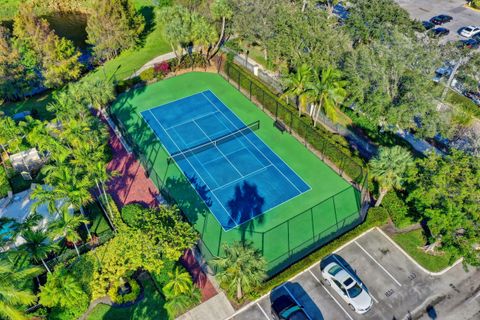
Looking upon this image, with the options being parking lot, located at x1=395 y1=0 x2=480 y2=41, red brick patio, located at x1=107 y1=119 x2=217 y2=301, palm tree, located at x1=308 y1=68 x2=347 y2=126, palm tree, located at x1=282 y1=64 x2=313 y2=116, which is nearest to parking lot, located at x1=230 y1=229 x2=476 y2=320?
red brick patio, located at x1=107 y1=119 x2=217 y2=301

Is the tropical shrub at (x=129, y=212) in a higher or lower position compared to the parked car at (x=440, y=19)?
lower

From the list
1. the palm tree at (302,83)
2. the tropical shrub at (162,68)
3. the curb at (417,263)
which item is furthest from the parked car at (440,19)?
the curb at (417,263)

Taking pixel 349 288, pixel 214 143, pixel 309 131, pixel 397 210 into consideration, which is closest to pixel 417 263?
pixel 397 210

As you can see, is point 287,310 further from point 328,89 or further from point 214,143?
point 328,89

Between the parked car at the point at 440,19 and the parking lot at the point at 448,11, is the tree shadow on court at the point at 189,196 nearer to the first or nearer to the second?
the parking lot at the point at 448,11

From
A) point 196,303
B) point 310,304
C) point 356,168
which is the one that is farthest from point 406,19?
point 196,303

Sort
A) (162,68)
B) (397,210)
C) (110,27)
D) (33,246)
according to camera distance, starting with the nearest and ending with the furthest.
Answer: (33,246)
(397,210)
(162,68)
(110,27)
